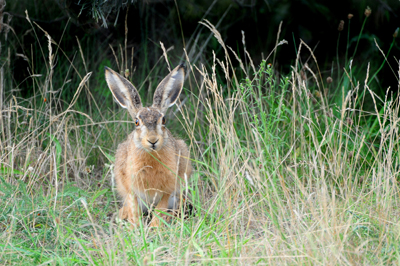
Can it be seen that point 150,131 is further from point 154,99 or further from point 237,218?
point 237,218

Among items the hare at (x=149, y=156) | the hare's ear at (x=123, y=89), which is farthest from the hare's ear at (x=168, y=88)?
the hare's ear at (x=123, y=89)

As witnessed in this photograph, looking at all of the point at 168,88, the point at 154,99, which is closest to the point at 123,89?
the point at 154,99

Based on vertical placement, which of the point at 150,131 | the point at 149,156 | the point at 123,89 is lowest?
the point at 149,156

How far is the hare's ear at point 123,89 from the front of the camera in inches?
177

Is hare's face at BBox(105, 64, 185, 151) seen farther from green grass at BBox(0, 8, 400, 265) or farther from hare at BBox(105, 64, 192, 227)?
green grass at BBox(0, 8, 400, 265)

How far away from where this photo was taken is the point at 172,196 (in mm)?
4465

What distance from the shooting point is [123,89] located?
4551mm

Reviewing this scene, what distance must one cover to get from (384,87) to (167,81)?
2.66m

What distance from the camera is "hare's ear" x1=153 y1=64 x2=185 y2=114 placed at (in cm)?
454

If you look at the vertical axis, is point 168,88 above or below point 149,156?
above

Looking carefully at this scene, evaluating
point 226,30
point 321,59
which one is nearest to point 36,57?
point 226,30

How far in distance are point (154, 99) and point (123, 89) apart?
0.30 metres

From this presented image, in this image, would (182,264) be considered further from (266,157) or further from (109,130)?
(109,130)

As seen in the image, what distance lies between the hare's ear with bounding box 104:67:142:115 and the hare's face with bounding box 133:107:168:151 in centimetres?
24
